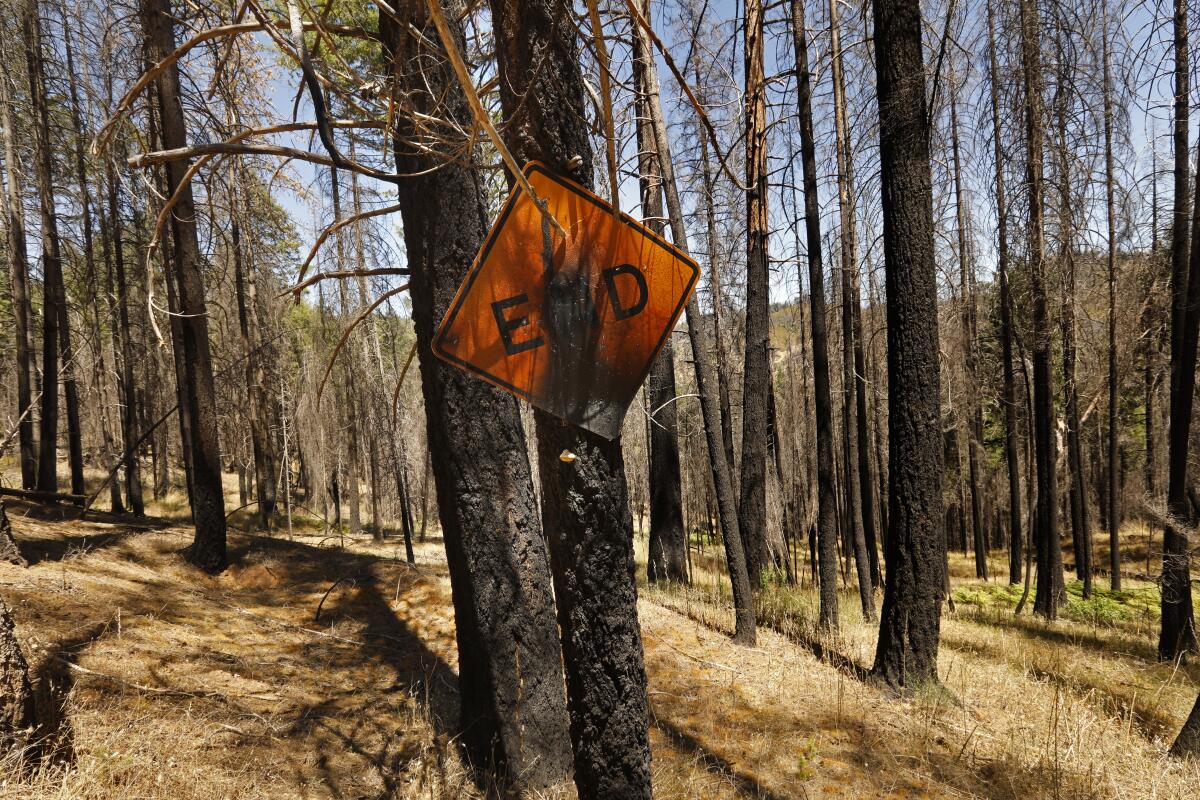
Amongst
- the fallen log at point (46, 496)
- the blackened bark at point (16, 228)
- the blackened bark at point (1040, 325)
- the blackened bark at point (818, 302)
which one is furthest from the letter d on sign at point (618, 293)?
the blackened bark at point (16, 228)

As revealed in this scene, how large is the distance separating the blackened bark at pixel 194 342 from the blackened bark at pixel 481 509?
176 inches

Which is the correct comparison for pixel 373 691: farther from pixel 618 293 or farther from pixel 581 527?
pixel 618 293

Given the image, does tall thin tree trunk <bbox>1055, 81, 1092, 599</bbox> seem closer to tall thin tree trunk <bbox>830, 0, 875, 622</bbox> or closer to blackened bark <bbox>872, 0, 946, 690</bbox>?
tall thin tree trunk <bbox>830, 0, 875, 622</bbox>

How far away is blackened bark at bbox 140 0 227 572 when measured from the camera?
6.91 meters

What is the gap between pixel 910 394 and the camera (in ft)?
17.3

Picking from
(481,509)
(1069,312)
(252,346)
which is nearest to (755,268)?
(481,509)

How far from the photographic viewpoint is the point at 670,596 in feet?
28.3

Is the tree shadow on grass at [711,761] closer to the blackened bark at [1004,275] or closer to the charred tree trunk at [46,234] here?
the blackened bark at [1004,275]

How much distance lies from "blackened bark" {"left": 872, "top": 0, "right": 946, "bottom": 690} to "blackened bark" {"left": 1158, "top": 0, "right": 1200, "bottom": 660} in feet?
11.5

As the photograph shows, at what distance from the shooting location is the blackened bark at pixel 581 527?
1954 mm

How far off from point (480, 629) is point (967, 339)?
14705mm

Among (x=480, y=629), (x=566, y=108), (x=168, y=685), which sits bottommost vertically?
(x=168, y=685)

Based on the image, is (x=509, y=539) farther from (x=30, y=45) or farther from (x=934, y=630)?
(x=30, y=45)

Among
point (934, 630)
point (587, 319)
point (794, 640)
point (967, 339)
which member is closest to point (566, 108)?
point (587, 319)
